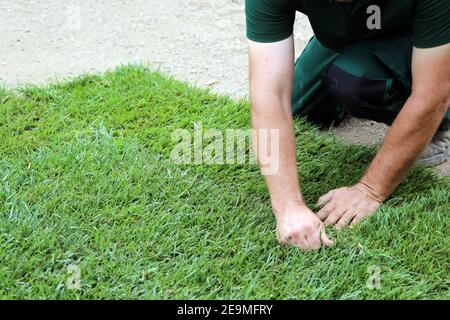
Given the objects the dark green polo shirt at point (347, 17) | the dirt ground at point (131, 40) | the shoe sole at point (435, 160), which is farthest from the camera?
the dirt ground at point (131, 40)

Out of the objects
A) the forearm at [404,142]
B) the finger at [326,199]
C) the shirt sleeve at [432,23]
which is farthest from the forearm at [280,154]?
the shirt sleeve at [432,23]

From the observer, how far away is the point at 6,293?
2084 millimetres

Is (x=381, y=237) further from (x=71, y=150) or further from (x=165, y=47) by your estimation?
(x=165, y=47)

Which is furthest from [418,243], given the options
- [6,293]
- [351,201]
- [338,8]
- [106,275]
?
[6,293]

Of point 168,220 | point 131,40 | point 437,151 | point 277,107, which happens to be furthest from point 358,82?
point 131,40

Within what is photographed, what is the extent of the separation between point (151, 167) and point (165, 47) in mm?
1349

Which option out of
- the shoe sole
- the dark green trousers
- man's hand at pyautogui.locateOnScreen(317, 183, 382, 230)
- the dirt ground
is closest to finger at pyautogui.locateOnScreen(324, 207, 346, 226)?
man's hand at pyautogui.locateOnScreen(317, 183, 382, 230)

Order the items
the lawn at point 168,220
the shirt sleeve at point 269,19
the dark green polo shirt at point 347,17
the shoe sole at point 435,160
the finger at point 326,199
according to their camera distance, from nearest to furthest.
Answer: the lawn at point 168,220 → the dark green polo shirt at point 347,17 → the shirt sleeve at point 269,19 → the finger at point 326,199 → the shoe sole at point 435,160

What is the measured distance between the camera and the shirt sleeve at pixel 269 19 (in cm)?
241

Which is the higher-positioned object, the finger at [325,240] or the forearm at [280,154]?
the forearm at [280,154]

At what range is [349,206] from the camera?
249 cm

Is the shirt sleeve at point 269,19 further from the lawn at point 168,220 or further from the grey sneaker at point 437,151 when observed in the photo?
the grey sneaker at point 437,151

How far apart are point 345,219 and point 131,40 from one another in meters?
2.04

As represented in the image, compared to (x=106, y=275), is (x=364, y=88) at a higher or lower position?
higher
